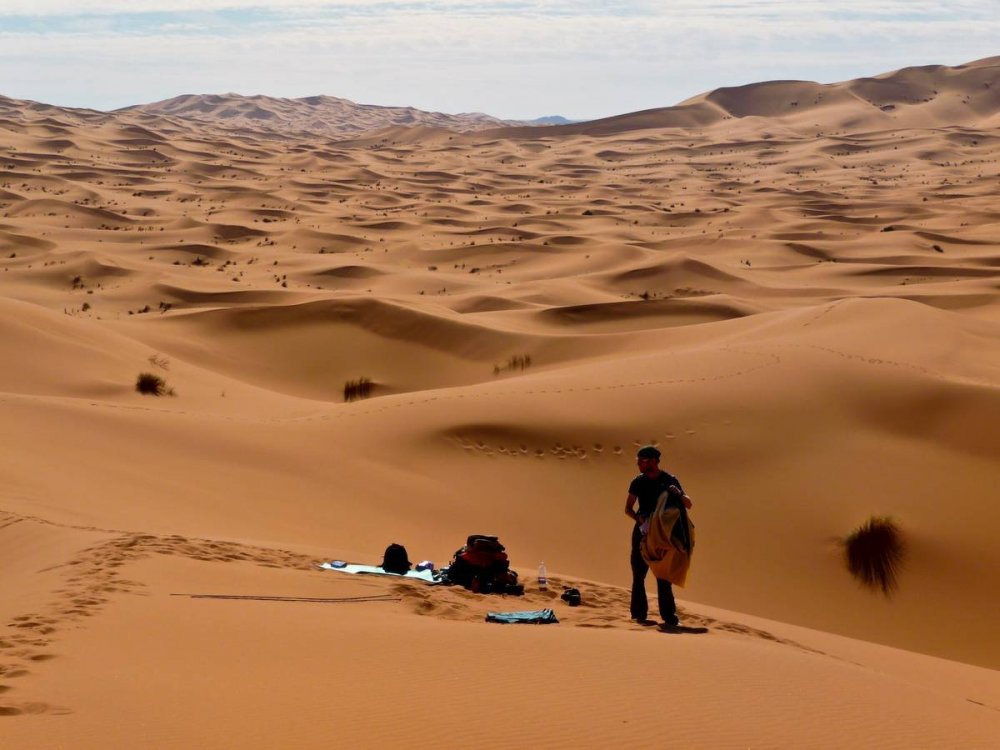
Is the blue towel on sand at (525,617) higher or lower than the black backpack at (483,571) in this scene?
lower

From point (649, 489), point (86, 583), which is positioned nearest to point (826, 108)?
point (649, 489)

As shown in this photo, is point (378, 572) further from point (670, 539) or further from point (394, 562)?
point (670, 539)

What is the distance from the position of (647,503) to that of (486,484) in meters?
5.39

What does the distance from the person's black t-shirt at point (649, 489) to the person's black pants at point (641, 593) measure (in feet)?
0.49

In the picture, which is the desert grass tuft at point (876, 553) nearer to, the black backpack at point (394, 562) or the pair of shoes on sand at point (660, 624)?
the pair of shoes on sand at point (660, 624)

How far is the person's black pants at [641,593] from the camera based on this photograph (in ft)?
25.6

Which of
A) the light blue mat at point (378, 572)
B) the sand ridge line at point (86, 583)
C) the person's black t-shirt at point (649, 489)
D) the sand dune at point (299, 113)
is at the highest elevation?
the sand dune at point (299, 113)

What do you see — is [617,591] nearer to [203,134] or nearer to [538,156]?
[538,156]

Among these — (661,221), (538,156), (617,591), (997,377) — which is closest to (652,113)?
(538,156)

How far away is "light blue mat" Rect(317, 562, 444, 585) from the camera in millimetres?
8789

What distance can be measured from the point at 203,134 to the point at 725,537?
273 ft

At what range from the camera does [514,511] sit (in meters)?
12.3

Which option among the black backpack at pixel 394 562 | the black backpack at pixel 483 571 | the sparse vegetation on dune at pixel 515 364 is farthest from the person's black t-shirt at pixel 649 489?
the sparse vegetation on dune at pixel 515 364

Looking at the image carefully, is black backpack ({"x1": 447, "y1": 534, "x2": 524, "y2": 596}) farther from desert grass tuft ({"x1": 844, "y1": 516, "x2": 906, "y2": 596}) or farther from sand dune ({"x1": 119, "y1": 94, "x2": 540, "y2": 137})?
sand dune ({"x1": 119, "y1": 94, "x2": 540, "y2": 137})
